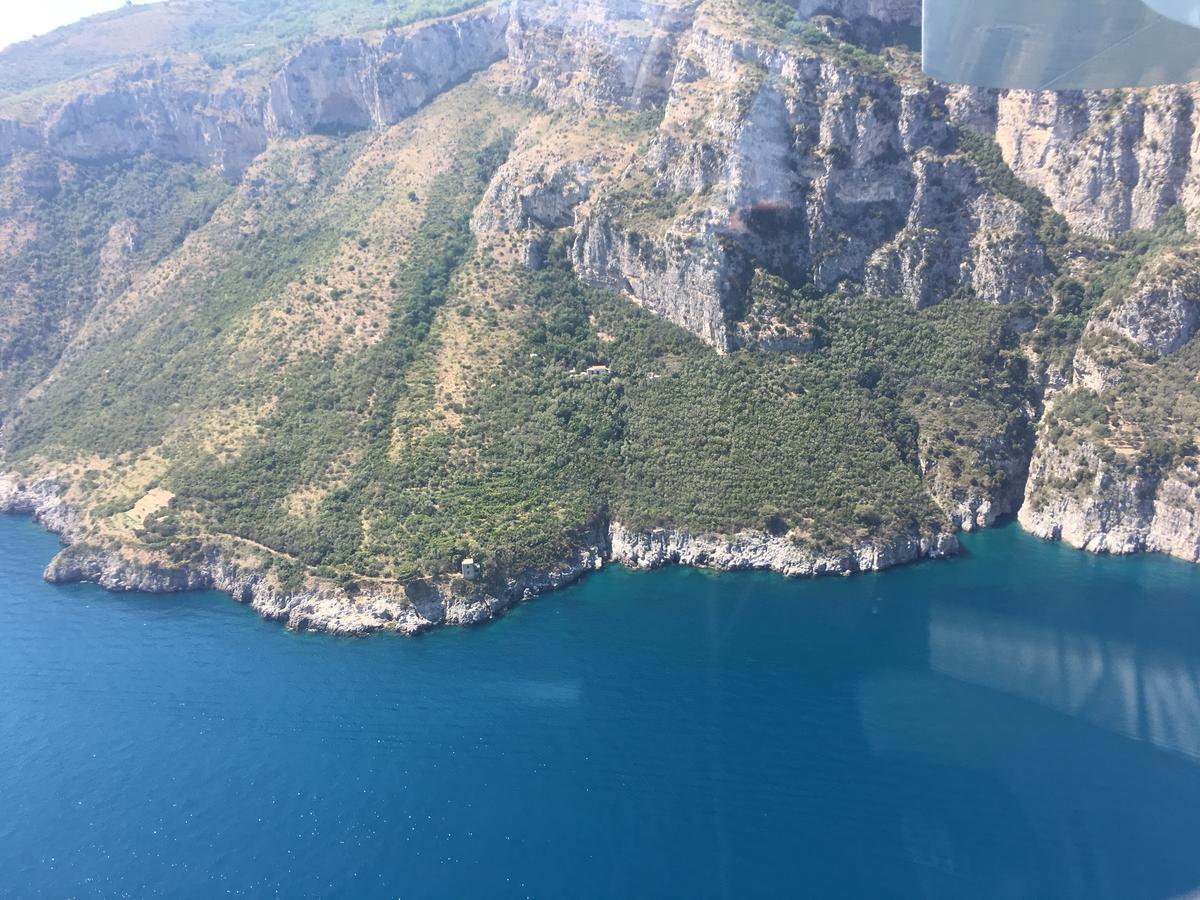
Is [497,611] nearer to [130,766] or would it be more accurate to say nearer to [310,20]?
[130,766]

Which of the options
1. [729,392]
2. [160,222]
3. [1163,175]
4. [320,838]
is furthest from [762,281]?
[160,222]

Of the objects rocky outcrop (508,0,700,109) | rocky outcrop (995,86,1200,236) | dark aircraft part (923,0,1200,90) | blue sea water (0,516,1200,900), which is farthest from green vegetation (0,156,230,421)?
dark aircraft part (923,0,1200,90)

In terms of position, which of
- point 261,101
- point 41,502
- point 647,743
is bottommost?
point 647,743

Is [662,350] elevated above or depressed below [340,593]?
above

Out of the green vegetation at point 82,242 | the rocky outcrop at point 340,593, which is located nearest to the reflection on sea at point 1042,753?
the rocky outcrop at point 340,593

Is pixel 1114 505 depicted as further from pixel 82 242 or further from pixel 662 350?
pixel 82 242

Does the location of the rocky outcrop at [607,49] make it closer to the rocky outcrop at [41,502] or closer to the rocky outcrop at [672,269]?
the rocky outcrop at [672,269]

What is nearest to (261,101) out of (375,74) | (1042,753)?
(375,74)
